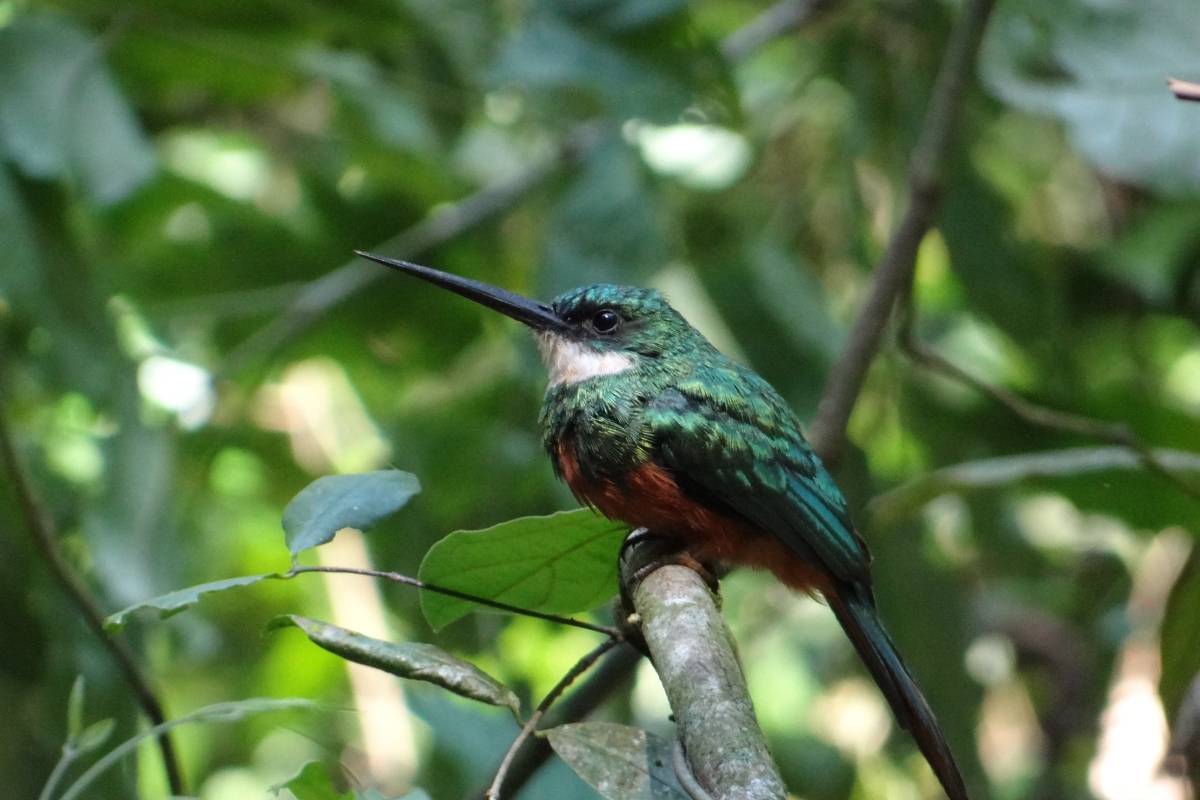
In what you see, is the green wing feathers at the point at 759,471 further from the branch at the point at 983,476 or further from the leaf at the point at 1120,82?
the leaf at the point at 1120,82

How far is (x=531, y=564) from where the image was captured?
4.83 ft

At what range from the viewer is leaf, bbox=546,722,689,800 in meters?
1.19

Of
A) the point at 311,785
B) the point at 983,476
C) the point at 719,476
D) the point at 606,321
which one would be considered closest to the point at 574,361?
the point at 606,321

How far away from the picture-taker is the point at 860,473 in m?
2.79

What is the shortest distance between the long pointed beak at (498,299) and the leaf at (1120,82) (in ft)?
2.99

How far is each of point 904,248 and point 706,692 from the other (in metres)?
1.42

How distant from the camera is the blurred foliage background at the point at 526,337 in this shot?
8.51ft

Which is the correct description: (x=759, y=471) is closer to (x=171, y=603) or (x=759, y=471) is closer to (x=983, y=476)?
(x=983, y=476)

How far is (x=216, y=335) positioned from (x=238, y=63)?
708 mm

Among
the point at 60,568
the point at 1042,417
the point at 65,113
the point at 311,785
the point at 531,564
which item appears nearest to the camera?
the point at 311,785

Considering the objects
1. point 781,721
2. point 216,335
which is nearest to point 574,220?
point 216,335

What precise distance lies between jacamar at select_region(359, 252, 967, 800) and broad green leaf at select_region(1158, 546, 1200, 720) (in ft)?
1.19

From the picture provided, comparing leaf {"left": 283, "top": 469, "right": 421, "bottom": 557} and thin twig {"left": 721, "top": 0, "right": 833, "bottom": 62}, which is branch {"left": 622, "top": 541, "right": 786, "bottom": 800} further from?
thin twig {"left": 721, "top": 0, "right": 833, "bottom": 62}

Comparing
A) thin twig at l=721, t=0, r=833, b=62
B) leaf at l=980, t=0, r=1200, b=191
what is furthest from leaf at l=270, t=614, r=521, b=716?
thin twig at l=721, t=0, r=833, b=62
